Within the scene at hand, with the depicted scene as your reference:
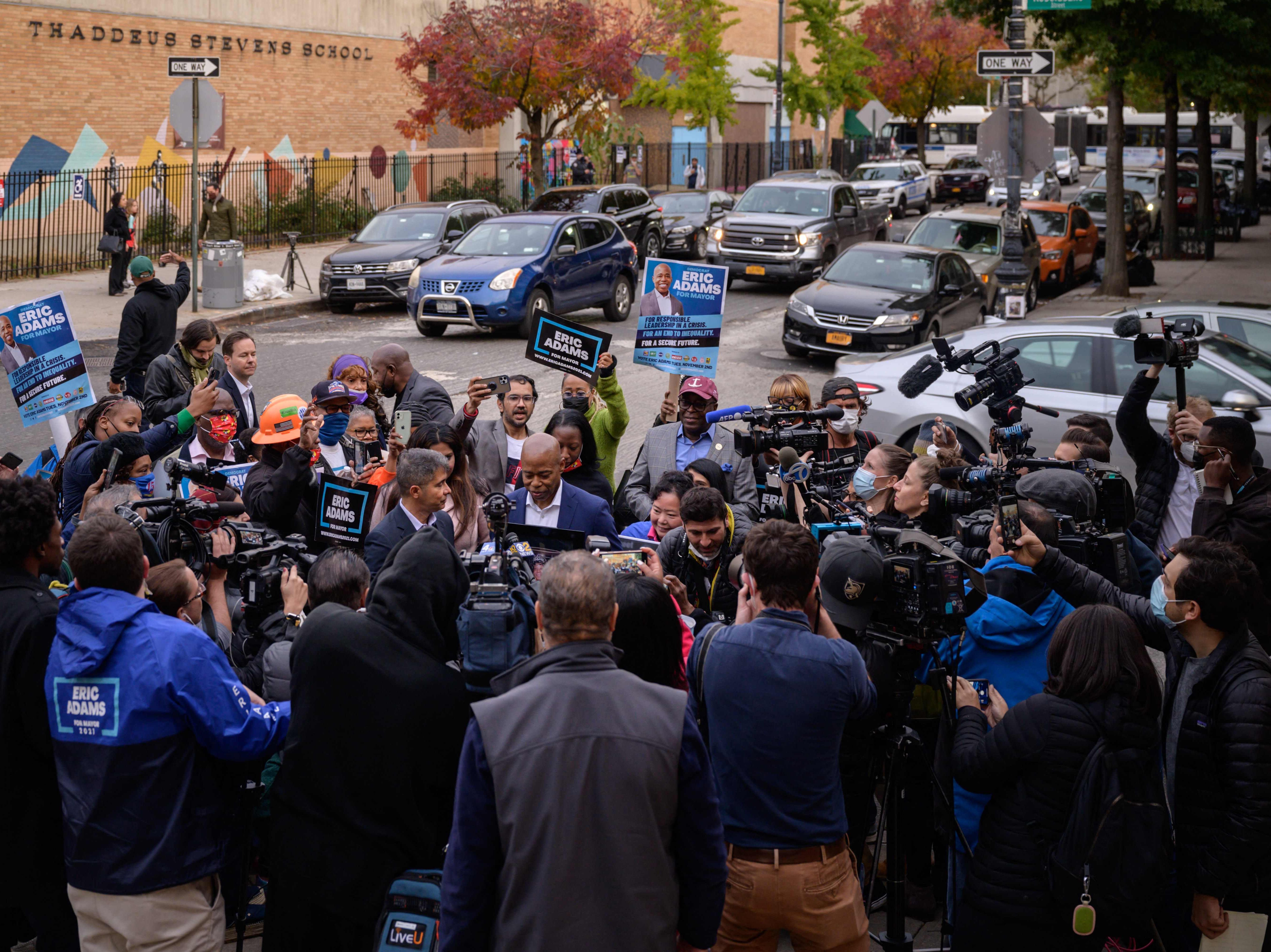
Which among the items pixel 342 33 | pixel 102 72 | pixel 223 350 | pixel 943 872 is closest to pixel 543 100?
pixel 342 33

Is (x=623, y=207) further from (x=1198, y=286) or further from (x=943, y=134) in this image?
(x=943, y=134)

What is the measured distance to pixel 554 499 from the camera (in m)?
6.34

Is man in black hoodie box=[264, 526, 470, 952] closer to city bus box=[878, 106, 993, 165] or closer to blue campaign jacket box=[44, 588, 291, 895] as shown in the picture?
blue campaign jacket box=[44, 588, 291, 895]

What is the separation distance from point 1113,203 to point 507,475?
18.4 m

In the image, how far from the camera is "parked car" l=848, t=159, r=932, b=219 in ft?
132

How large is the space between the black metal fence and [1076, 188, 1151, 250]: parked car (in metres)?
14.7

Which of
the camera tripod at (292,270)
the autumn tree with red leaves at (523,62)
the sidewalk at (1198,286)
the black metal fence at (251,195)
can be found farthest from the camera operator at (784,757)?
the autumn tree with red leaves at (523,62)

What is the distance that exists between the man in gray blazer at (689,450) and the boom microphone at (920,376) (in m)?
1.00

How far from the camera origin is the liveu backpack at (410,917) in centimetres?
379

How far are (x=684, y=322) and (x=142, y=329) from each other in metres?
4.98

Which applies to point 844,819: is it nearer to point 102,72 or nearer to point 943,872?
point 943,872

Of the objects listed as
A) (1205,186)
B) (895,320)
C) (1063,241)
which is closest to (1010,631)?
(895,320)

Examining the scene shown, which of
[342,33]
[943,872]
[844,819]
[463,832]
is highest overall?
[342,33]

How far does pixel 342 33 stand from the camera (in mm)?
32812
